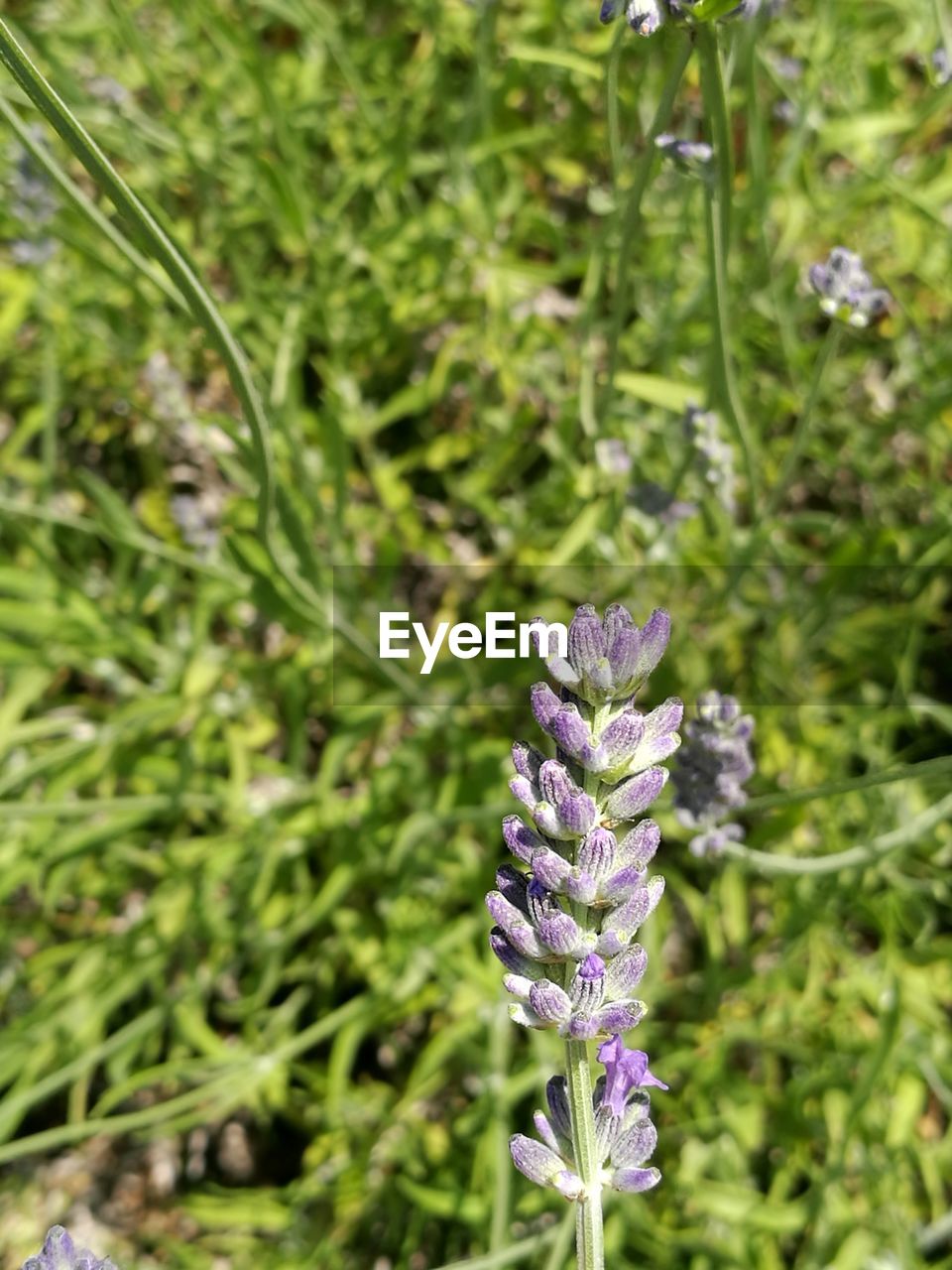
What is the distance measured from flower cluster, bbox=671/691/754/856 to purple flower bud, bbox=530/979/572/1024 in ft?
2.52

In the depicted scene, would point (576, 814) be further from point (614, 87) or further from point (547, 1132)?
point (614, 87)

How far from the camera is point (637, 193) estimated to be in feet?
5.27

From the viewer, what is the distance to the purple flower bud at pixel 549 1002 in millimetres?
1040

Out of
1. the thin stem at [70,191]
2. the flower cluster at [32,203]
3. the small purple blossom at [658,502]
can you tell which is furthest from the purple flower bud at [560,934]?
the flower cluster at [32,203]

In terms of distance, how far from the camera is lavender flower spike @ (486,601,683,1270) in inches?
41.3

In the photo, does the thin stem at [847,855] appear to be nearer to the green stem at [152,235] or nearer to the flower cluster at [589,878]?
the flower cluster at [589,878]

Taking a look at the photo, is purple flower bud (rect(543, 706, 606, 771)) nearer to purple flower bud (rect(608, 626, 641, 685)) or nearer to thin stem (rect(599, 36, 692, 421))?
purple flower bud (rect(608, 626, 641, 685))

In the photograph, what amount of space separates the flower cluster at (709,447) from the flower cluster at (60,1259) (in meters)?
1.58

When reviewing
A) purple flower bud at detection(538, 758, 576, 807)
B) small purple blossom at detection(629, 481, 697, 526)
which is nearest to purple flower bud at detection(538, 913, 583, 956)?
purple flower bud at detection(538, 758, 576, 807)

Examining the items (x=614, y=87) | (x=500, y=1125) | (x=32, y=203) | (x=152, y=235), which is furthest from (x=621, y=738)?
(x=32, y=203)

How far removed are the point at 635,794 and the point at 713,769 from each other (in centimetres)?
74

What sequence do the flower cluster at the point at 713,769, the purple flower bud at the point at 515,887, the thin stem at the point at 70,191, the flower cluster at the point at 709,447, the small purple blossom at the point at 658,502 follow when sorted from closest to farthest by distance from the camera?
the purple flower bud at the point at 515,887 < the thin stem at the point at 70,191 < the flower cluster at the point at 713,769 < the flower cluster at the point at 709,447 < the small purple blossom at the point at 658,502

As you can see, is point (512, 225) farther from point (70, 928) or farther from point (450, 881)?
point (70, 928)

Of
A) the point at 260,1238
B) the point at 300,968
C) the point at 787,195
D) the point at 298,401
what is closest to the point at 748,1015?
the point at 300,968
